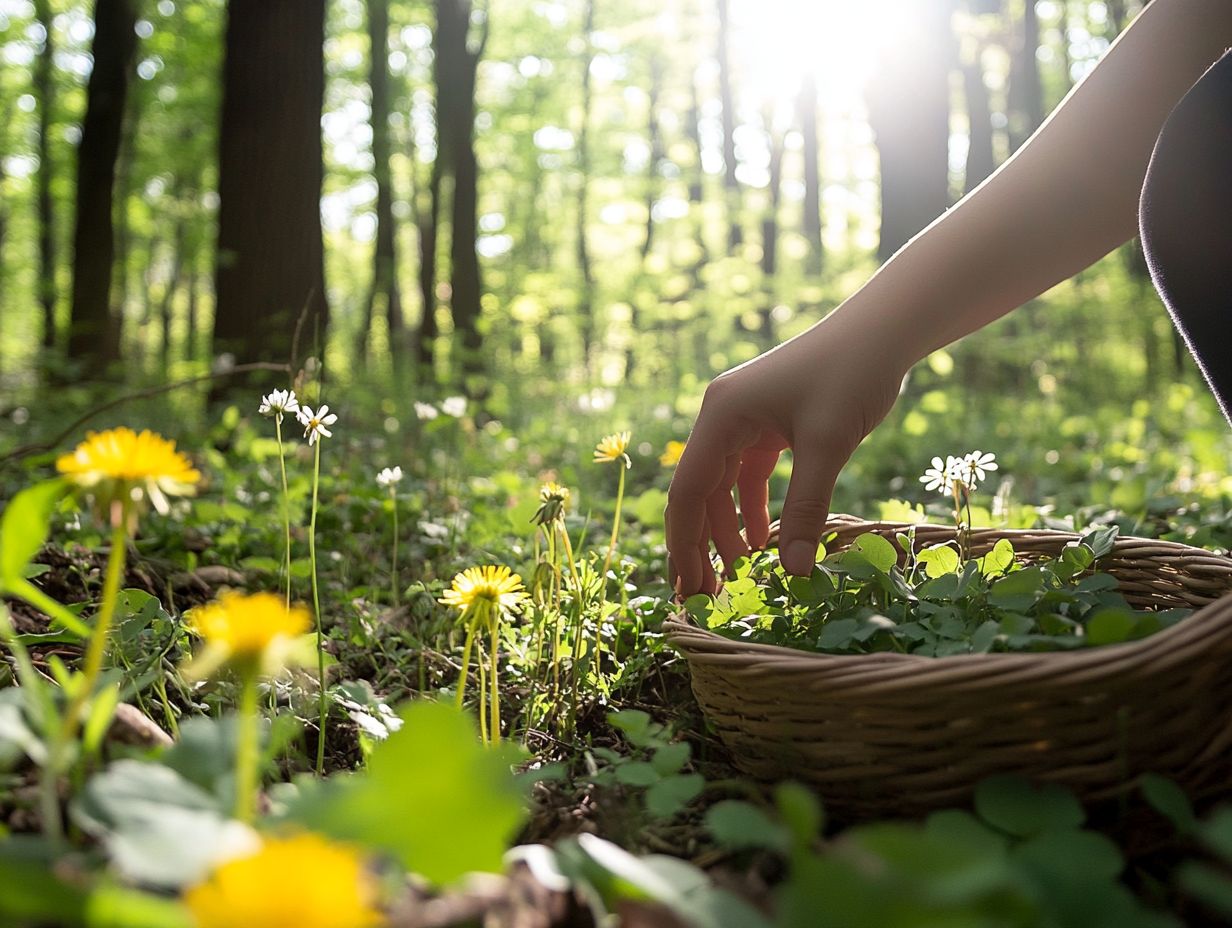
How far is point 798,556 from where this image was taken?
47.8 inches

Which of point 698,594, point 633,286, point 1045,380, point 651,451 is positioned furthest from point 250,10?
point 1045,380

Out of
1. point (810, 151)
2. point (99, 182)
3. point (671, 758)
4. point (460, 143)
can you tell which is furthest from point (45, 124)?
point (671, 758)

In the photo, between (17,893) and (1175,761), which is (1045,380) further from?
(17,893)

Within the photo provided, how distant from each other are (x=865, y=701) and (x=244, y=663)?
59cm

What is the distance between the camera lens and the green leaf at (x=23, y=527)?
700 mm

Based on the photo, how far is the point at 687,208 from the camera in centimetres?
1395

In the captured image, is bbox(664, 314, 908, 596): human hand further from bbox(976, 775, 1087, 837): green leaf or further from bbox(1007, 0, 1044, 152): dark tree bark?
bbox(1007, 0, 1044, 152): dark tree bark

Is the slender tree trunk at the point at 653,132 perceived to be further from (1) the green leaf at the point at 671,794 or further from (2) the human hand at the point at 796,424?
(1) the green leaf at the point at 671,794

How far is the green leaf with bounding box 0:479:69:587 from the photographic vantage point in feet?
2.30

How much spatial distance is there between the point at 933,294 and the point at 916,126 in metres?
5.87

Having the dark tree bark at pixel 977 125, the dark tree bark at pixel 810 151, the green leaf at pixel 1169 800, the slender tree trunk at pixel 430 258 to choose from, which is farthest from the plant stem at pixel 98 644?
the dark tree bark at pixel 810 151

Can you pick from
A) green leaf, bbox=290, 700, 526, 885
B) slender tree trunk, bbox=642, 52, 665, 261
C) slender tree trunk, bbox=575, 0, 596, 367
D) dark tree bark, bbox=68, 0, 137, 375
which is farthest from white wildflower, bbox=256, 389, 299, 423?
slender tree trunk, bbox=642, 52, 665, 261

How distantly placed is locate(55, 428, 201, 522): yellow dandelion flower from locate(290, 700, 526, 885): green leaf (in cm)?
25

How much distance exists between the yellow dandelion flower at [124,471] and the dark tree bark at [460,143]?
7.55m
